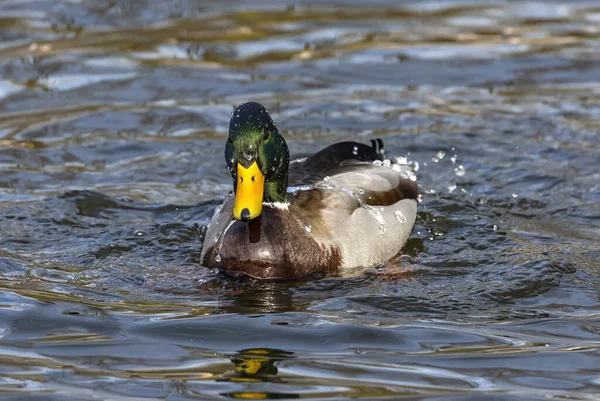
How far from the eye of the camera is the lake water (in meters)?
5.21

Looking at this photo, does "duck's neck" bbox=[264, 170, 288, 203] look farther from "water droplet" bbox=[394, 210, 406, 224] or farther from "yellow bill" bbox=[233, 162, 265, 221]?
"water droplet" bbox=[394, 210, 406, 224]

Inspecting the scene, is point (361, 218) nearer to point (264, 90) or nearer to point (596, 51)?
point (264, 90)

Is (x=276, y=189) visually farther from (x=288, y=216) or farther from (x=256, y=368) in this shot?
(x=256, y=368)

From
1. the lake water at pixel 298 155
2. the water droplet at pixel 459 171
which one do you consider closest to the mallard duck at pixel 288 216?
the lake water at pixel 298 155

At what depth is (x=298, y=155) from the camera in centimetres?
973

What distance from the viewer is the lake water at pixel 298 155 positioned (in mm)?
5211

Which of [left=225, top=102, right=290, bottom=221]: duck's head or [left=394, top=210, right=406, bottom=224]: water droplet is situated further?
[left=394, top=210, right=406, bottom=224]: water droplet

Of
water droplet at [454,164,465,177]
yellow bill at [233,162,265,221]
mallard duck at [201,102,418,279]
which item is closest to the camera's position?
yellow bill at [233,162,265,221]

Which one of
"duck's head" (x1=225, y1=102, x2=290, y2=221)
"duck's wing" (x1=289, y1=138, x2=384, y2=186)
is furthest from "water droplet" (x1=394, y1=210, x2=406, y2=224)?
"duck's head" (x1=225, y1=102, x2=290, y2=221)

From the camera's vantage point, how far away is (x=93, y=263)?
708cm

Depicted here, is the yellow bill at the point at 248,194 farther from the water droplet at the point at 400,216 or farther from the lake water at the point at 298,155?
the water droplet at the point at 400,216

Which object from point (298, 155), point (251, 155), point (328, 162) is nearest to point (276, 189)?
point (251, 155)

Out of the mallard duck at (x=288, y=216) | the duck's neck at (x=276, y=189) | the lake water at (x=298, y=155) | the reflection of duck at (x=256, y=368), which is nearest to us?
the reflection of duck at (x=256, y=368)

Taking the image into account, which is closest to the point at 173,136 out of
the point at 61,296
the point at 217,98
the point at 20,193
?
the point at 217,98
